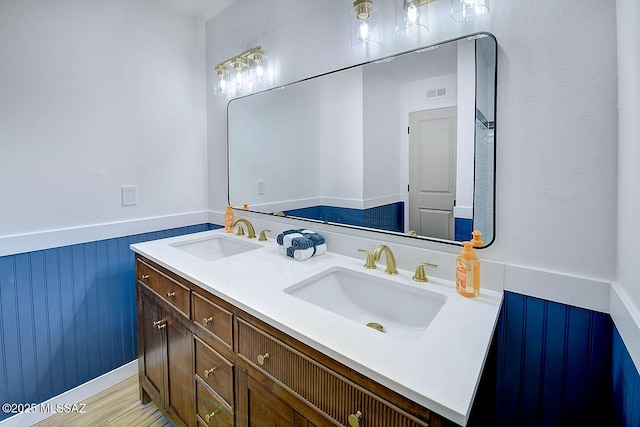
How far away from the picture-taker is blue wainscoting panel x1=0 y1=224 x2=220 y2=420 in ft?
5.07

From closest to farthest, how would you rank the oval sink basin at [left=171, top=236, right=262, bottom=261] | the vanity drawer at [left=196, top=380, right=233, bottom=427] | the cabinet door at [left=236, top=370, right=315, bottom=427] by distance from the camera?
1. the cabinet door at [left=236, top=370, right=315, bottom=427]
2. the vanity drawer at [left=196, top=380, right=233, bottom=427]
3. the oval sink basin at [left=171, top=236, right=262, bottom=261]

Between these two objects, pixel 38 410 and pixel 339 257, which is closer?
pixel 339 257

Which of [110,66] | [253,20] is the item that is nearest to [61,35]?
[110,66]

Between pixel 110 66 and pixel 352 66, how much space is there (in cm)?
142

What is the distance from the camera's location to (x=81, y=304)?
5.80ft

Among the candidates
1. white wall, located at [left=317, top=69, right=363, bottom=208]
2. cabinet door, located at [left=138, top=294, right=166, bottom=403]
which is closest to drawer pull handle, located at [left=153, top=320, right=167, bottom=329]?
cabinet door, located at [left=138, top=294, right=166, bottom=403]

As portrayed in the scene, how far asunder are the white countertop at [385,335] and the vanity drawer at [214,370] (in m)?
0.24

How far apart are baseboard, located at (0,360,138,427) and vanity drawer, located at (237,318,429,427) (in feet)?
4.61

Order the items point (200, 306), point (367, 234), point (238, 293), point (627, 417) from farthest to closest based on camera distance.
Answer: point (367, 234), point (200, 306), point (238, 293), point (627, 417)

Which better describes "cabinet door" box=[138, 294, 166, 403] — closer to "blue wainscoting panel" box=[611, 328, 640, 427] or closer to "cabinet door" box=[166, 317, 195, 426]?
"cabinet door" box=[166, 317, 195, 426]

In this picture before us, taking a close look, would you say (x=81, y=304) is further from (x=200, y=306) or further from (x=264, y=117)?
(x=264, y=117)

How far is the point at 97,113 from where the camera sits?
1.78 m

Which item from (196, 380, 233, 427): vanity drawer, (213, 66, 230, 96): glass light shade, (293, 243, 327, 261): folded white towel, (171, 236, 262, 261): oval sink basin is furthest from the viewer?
(213, 66, 230, 96): glass light shade

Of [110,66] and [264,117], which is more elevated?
[110,66]
